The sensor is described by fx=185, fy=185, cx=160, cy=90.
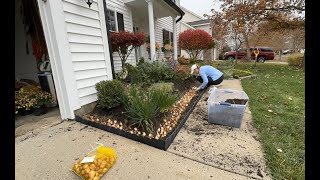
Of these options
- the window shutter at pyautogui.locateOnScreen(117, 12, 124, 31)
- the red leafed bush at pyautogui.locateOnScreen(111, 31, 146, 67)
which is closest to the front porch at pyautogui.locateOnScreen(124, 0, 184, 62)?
the window shutter at pyautogui.locateOnScreen(117, 12, 124, 31)

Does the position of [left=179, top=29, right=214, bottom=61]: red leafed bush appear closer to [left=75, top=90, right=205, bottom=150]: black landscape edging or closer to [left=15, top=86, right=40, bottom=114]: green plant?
[left=75, top=90, right=205, bottom=150]: black landscape edging

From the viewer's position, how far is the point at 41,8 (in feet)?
9.05

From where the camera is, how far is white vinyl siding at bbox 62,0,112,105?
3.08 meters

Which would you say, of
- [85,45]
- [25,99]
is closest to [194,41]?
[85,45]

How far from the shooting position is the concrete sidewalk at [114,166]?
188cm

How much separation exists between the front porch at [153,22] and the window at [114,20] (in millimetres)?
777

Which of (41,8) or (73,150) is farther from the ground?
(41,8)

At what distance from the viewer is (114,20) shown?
718 centimetres

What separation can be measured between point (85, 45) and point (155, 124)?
1.92 m

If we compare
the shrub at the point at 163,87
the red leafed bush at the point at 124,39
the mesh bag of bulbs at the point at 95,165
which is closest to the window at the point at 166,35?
the red leafed bush at the point at 124,39

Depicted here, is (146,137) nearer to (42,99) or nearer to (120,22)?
(42,99)

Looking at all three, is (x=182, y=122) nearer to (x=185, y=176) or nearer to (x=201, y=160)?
(x=201, y=160)

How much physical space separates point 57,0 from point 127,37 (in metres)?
3.22

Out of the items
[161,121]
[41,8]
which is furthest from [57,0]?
[161,121]
